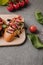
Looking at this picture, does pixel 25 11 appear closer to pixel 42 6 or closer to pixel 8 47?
pixel 42 6

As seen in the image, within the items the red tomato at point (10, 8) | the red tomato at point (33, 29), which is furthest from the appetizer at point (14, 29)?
the red tomato at point (10, 8)

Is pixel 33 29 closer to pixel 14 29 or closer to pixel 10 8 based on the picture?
pixel 14 29

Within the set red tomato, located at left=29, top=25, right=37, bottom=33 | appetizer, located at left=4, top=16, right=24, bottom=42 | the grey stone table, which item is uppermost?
appetizer, located at left=4, top=16, right=24, bottom=42

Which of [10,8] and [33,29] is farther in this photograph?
[10,8]

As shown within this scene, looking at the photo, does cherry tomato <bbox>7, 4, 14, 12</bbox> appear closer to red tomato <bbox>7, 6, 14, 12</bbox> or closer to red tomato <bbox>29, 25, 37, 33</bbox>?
red tomato <bbox>7, 6, 14, 12</bbox>

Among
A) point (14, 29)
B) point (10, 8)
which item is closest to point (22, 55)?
point (14, 29)

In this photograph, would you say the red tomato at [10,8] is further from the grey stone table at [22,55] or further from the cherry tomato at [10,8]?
the grey stone table at [22,55]

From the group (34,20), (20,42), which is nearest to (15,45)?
(20,42)

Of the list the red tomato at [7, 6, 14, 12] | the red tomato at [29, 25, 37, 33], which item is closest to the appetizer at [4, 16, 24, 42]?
the red tomato at [29, 25, 37, 33]
